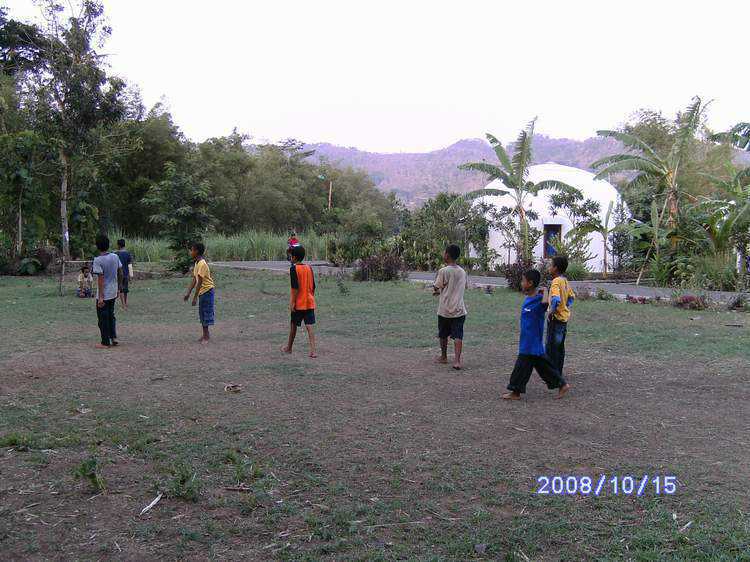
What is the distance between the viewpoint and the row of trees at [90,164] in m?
16.8

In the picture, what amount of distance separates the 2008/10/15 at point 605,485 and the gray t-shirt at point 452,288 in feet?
12.0

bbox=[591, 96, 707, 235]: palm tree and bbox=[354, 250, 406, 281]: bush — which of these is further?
bbox=[354, 250, 406, 281]: bush

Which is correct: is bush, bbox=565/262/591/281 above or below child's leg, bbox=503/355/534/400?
above

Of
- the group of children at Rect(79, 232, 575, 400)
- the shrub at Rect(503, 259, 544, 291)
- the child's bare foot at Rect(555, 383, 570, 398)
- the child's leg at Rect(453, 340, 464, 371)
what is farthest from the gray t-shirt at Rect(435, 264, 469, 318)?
the shrub at Rect(503, 259, 544, 291)

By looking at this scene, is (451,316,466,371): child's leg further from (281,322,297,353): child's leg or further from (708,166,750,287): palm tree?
(708,166,750,287): palm tree

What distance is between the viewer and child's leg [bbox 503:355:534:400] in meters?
6.45

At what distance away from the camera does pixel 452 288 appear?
26.2 ft

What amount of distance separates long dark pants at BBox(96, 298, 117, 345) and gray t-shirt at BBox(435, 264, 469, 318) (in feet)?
15.2

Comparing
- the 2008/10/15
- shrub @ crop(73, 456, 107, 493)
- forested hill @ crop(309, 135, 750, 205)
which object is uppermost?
forested hill @ crop(309, 135, 750, 205)

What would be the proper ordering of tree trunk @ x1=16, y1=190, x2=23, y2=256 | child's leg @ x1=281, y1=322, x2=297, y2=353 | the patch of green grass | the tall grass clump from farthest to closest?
1. the tall grass clump
2. tree trunk @ x1=16, y1=190, x2=23, y2=256
3. child's leg @ x1=281, y1=322, x2=297, y2=353
4. the patch of green grass

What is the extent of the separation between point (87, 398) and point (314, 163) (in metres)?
60.6

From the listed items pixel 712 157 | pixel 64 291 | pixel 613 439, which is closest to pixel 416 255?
pixel 64 291

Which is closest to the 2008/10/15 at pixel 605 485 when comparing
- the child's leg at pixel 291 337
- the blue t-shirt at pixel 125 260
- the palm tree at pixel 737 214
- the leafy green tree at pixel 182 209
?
the child's leg at pixel 291 337

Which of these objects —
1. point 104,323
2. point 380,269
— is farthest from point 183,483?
point 380,269
